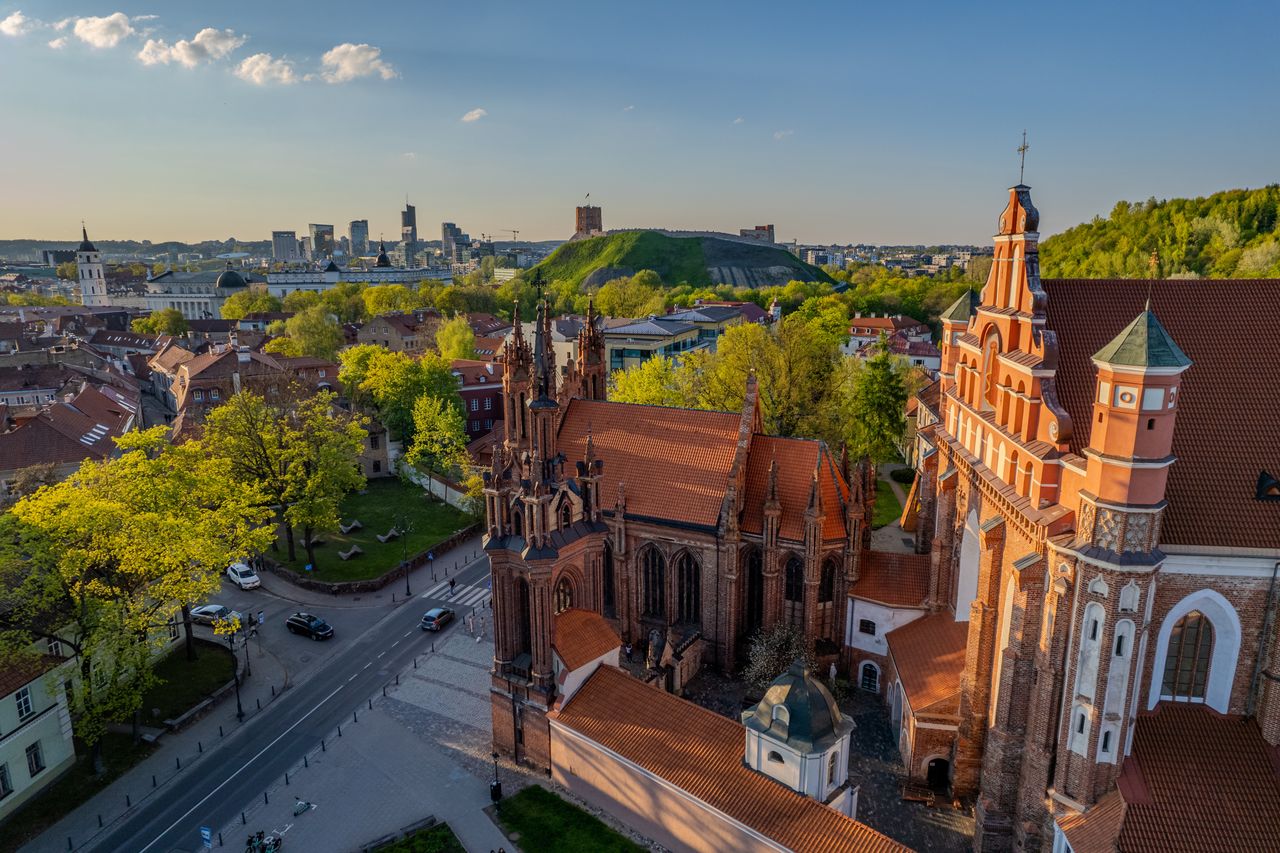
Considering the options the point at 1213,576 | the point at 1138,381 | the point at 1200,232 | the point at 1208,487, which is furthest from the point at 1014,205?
the point at 1200,232

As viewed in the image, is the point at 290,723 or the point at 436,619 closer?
the point at 290,723

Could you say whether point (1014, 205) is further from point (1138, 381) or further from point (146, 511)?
point (146, 511)

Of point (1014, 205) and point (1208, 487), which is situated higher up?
point (1014, 205)

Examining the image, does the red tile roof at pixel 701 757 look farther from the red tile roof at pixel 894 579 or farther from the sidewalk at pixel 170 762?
the sidewalk at pixel 170 762

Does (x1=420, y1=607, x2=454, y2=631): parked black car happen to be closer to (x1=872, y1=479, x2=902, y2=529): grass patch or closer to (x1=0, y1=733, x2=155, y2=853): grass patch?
(x1=0, y1=733, x2=155, y2=853): grass patch

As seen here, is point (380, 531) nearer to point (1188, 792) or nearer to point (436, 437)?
point (436, 437)

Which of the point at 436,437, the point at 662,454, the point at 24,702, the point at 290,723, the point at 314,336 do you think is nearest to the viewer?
the point at 24,702

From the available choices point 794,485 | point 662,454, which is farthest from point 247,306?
point 794,485
